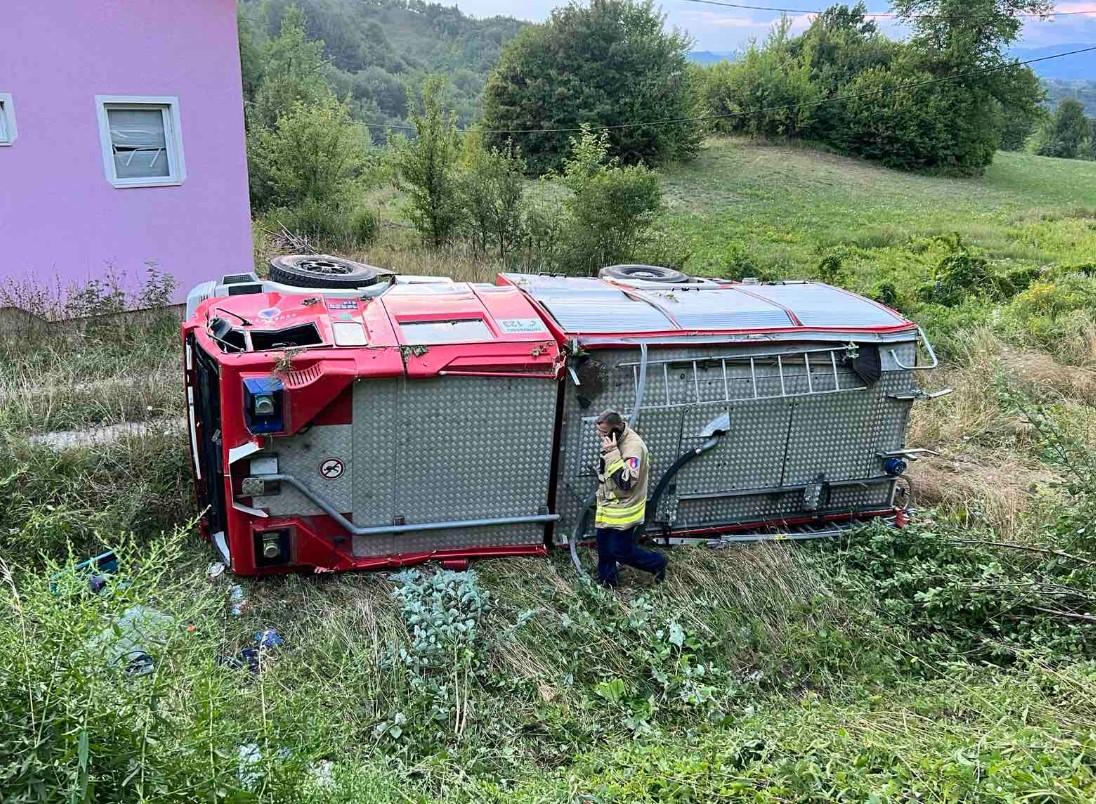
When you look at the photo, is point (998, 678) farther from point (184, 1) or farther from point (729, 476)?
point (184, 1)

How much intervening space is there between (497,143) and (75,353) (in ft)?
82.9

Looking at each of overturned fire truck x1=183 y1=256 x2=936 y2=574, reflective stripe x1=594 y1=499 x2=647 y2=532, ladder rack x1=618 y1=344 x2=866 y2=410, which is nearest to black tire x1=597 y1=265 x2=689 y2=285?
overturned fire truck x1=183 y1=256 x2=936 y2=574

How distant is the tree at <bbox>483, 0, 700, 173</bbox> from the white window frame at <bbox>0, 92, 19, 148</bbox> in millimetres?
23345

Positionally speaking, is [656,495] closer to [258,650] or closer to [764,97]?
[258,650]

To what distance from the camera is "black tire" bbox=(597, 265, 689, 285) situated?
684 centimetres

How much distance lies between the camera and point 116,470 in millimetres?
5977

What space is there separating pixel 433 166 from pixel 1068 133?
76565 mm

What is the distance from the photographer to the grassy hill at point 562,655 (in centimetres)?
241

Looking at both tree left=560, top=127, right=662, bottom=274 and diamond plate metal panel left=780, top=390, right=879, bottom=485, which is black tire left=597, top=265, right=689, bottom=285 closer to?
diamond plate metal panel left=780, top=390, right=879, bottom=485

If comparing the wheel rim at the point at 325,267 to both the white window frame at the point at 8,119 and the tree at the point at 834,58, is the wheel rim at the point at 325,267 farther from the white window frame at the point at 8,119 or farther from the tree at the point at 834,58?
the tree at the point at 834,58

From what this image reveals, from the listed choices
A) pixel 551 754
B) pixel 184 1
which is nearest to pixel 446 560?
pixel 551 754

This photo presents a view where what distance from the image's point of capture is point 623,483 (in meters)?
4.92

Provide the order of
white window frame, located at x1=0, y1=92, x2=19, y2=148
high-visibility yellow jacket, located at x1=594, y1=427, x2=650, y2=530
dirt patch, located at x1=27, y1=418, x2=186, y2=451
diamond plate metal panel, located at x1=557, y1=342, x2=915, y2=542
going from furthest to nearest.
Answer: white window frame, located at x1=0, y1=92, x2=19, y2=148
dirt patch, located at x1=27, y1=418, x2=186, y2=451
diamond plate metal panel, located at x1=557, y1=342, x2=915, y2=542
high-visibility yellow jacket, located at x1=594, y1=427, x2=650, y2=530

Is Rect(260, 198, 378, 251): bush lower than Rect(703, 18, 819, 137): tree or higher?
lower
